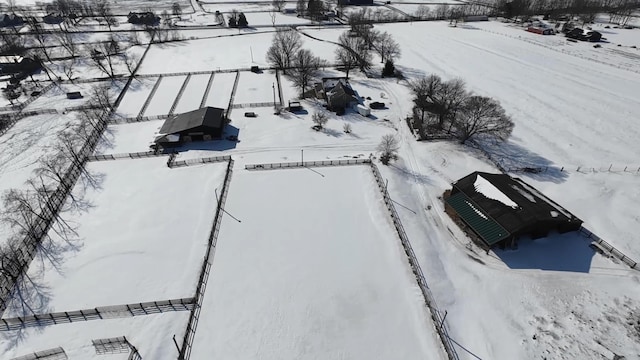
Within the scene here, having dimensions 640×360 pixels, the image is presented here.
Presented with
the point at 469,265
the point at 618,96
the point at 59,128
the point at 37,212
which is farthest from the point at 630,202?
the point at 59,128

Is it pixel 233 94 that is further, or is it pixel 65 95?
pixel 65 95

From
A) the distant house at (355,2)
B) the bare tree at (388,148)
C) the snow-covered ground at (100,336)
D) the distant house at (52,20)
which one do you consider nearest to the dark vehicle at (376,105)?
the bare tree at (388,148)

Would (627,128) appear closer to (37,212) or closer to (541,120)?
(541,120)

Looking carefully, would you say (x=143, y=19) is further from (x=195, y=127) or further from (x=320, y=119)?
(x=320, y=119)

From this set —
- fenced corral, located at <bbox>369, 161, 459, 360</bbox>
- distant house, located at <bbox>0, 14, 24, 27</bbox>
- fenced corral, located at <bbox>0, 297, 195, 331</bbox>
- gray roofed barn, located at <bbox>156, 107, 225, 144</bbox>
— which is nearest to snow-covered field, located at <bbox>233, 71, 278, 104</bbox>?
gray roofed barn, located at <bbox>156, 107, 225, 144</bbox>

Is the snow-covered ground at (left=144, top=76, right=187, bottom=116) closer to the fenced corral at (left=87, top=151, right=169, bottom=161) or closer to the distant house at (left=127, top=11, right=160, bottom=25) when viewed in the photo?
the fenced corral at (left=87, top=151, right=169, bottom=161)

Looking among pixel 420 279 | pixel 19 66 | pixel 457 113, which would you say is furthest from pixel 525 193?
pixel 19 66

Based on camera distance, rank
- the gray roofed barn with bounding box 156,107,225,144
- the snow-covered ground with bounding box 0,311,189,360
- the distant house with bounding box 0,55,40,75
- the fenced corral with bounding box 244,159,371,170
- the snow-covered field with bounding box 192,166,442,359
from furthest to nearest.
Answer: the distant house with bounding box 0,55,40,75 < the gray roofed barn with bounding box 156,107,225,144 < the fenced corral with bounding box 244,159,371,170 < the snow-covered field with bounding box 192,166,442,359 < the snow-covered ground with bounding box 0,311,189,360
